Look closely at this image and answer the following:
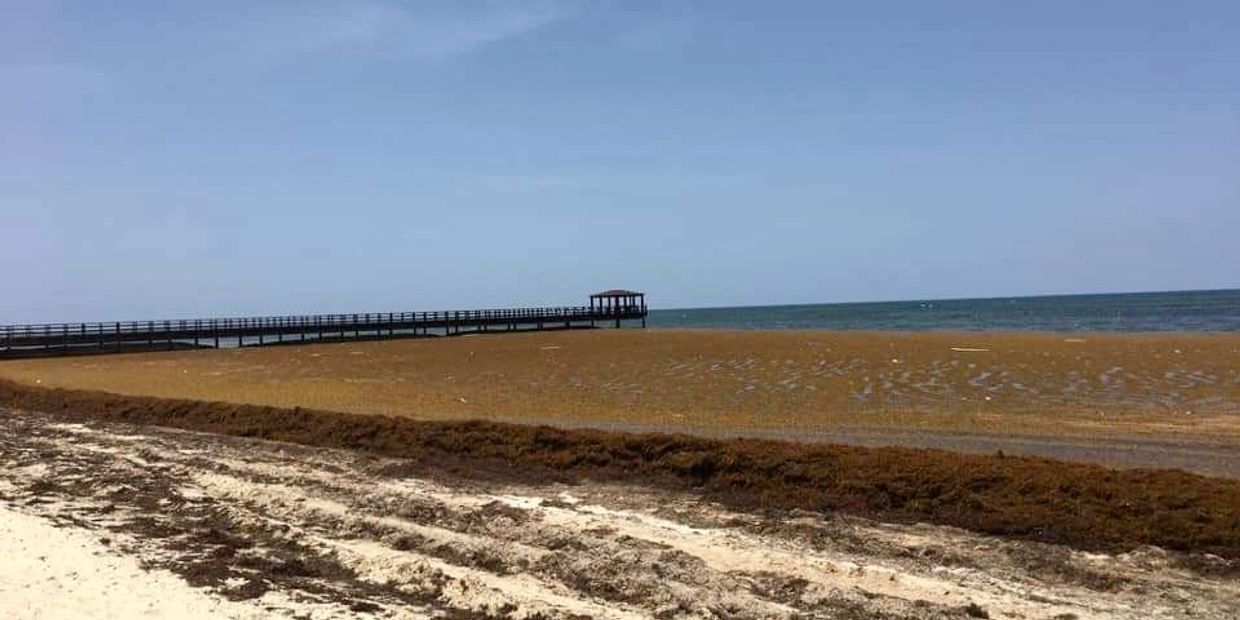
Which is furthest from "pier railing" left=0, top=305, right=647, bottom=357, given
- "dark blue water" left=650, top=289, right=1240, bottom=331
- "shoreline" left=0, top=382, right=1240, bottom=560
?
"shoreline" left=0, top=382, right=1240, bottom=560

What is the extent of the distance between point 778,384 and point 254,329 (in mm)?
47433

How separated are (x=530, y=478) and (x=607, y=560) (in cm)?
338

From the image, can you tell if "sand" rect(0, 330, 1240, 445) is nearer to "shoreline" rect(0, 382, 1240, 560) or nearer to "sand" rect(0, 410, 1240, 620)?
"shoreline" rect(0, 382, 1240, 560)

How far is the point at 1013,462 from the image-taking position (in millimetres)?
9781

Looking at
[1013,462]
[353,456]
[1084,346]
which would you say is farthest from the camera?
[1084,346]

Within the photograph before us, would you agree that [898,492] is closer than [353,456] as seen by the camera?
Yes

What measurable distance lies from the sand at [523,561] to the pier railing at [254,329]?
48639mm

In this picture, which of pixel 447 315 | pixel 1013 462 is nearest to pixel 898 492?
pixel 1013 462

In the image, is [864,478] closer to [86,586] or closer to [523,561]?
[523,561]

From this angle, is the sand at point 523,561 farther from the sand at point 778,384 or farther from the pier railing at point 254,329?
the pier railing at point 254,329

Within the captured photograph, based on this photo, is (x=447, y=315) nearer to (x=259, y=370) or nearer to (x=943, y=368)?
(x=259, y=370)

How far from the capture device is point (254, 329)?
62.3m

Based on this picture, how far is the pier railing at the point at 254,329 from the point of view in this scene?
2067 inches

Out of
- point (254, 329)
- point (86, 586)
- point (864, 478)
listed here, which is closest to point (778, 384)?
point (864, 478)
